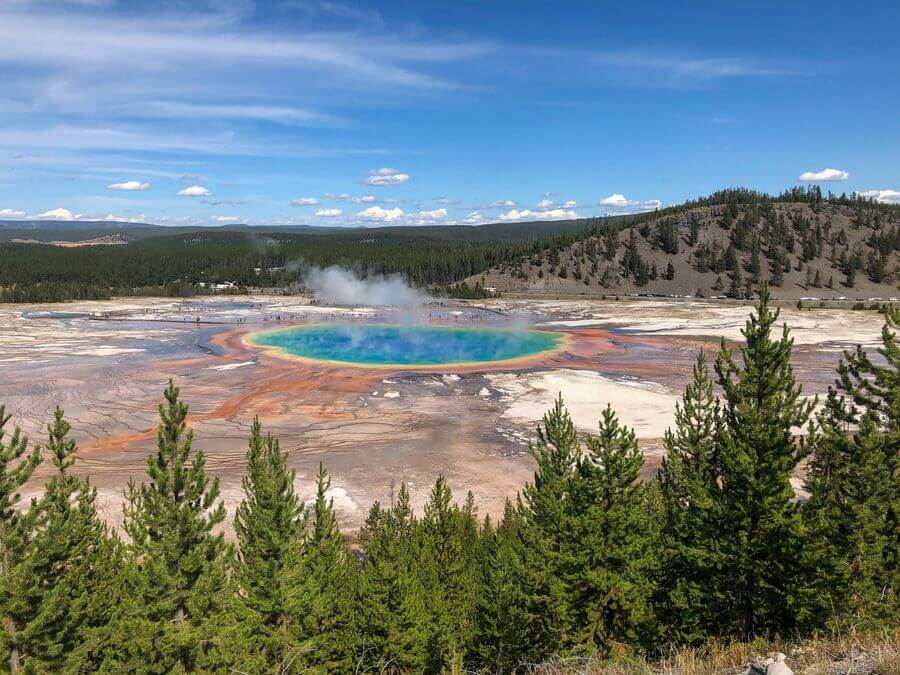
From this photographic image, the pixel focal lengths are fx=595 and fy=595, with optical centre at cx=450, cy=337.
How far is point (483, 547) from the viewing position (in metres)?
21.7

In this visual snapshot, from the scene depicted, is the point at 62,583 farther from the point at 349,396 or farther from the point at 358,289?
the point at 358,289

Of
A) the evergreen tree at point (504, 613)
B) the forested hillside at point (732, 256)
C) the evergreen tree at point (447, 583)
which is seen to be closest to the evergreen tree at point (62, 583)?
the evergreen tree at point (447, 583)

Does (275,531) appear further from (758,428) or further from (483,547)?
(758,428)

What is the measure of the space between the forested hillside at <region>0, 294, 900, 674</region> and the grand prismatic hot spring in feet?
139

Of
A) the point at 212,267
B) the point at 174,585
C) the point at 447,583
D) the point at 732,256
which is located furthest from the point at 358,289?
the point at 174,585

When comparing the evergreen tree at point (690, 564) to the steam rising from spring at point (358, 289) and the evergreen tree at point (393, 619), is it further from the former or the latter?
the steam rising from spring at point (358, 289)

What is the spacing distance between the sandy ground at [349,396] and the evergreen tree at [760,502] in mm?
13884

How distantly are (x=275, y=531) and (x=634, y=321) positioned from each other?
267 ft

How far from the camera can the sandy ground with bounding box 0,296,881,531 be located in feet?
103

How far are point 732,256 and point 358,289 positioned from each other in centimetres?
8666

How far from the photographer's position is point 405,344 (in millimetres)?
70938

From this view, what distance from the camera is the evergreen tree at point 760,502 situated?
554 inches

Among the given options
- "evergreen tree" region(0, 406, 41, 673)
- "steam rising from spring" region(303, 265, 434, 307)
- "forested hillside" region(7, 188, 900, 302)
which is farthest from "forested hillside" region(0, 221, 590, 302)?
"evergreen tree" region(0, 406, 41, 673)

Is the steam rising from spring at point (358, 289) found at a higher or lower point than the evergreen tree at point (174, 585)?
higher
